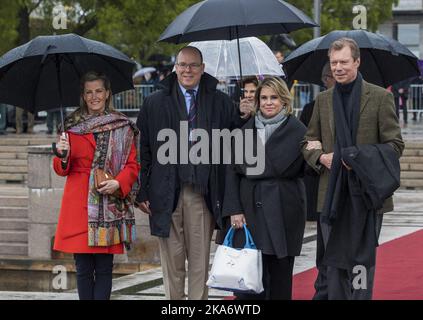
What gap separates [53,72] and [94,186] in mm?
1288

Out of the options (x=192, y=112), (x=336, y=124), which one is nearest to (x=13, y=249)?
(x=192, y=112)

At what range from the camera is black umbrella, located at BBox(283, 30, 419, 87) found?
9.84m

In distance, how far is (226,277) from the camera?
27.0 feet

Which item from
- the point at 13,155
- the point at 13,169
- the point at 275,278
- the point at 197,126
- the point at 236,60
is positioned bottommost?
the point at 13,169

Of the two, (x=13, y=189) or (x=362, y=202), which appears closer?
(x=362, y=202)

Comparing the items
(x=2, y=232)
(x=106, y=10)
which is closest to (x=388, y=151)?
(x=2, y=232)

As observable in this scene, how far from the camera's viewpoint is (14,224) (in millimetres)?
16750

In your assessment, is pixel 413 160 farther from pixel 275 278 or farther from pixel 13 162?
pixel 275 278

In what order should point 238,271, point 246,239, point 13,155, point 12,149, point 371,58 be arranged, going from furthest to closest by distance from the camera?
point 12,149 → point 13,155 → point 371,58 → point 246,239 → point 238,271

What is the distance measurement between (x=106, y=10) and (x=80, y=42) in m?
23.3

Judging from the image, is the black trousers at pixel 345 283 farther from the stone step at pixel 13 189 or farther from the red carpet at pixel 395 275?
the stone step at pixel 13 189

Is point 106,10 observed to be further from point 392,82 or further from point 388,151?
point 388,151

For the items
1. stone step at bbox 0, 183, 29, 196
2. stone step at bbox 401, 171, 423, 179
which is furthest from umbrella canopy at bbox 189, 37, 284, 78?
stone step at bbox 401, 171, 423, 179

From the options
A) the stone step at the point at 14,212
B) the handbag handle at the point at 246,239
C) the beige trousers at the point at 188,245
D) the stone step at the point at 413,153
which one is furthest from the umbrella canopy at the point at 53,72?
the stone step at the point at 413,153
